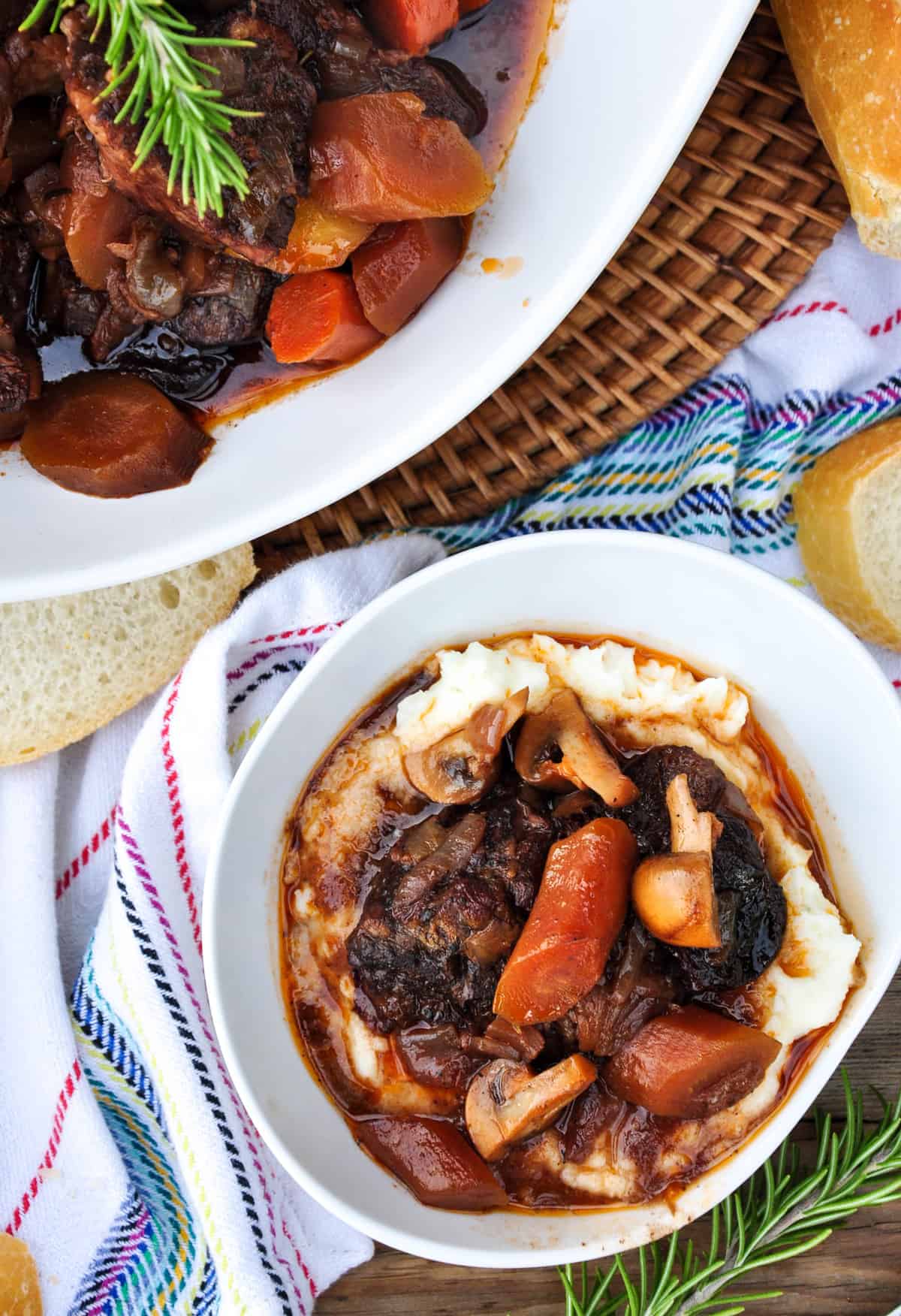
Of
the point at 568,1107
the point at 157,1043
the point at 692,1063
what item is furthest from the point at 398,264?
the point at 157,1043

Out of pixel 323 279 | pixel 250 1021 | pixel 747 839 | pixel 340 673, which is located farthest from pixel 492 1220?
pixel 323 279

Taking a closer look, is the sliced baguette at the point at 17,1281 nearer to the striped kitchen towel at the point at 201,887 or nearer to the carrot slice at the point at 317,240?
the striped kitchen towel at the point at 201,887

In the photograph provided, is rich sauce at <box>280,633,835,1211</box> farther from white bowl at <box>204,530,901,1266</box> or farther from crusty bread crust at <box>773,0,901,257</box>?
crusty bread crust at <box>773,0,901,257</box>

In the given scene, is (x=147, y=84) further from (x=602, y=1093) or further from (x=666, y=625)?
(x=602, y=1093)

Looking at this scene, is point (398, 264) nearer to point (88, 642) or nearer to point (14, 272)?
point (14, 272)

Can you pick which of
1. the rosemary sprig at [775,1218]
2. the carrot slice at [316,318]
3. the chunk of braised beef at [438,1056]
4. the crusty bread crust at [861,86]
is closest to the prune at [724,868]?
the chunk of braised beef at [438,1056]

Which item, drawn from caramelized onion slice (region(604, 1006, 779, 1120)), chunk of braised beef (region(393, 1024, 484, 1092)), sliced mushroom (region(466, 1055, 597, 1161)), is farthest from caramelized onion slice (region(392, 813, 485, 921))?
caramelized onion slice (region(604, 1006, 779, 1120))

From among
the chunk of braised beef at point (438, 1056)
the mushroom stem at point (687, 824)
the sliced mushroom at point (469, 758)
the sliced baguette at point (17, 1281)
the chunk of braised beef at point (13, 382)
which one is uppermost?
the chunk of braised beef at point (13, 382)
